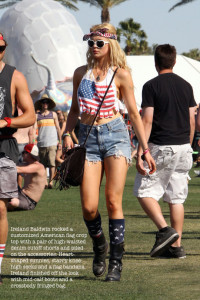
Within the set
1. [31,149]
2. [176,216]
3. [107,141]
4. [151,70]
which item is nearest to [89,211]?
[107,141]

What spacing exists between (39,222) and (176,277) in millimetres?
4604

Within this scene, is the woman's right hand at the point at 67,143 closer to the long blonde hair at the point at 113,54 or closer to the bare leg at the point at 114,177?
the bare leg at the point at 114,177

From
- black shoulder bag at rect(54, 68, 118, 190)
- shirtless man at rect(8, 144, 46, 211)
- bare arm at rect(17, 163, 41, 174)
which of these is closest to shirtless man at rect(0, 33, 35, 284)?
black shoulder bag at rect(54, 68, 118, 190)

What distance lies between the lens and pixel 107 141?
6598 millimetres

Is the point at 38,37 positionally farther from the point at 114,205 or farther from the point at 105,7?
the point at 114,205

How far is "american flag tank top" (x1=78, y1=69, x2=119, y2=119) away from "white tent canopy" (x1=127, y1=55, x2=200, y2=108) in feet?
118

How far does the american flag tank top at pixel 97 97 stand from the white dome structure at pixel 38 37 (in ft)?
146

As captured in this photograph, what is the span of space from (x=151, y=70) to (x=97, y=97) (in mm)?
38159

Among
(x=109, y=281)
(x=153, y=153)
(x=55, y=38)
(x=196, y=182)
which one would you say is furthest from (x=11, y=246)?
(x=55, y=38)

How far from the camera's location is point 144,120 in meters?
7.94

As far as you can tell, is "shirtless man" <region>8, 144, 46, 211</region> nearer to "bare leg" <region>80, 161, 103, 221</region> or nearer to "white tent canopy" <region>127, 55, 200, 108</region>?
"bare leg" <region>80, 161, 103, 221</region>

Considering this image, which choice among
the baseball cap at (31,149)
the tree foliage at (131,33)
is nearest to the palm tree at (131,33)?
the tree foliage at (131,33)

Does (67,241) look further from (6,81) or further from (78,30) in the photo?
(78,30)

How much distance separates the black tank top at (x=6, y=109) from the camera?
20.8ft
